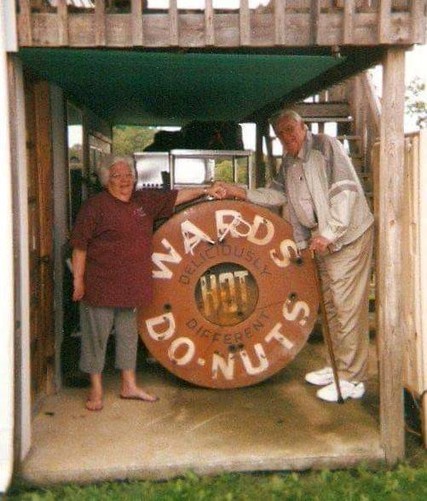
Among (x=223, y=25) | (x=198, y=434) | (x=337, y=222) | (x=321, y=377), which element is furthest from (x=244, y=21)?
(x=321, y=377)

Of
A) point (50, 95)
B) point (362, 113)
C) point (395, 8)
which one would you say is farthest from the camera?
point (362, 113)

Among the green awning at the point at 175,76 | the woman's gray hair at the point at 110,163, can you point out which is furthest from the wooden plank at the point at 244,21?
the woman's gray hair at the point at 110,163

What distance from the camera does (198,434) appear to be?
4.33 m

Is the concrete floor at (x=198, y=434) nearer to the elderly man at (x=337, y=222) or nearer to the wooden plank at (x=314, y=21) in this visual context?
the elderly man at (x=337, y=222)

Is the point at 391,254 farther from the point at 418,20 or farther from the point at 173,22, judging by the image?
the point at 173,22

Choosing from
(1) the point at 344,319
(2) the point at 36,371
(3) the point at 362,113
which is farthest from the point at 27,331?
(3) the point at 362,113

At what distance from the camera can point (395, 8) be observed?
381cm

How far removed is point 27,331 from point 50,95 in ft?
6.54

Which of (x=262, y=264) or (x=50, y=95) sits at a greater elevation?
(x=50, y=95)

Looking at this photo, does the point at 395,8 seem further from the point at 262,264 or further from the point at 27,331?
the point at 27,331

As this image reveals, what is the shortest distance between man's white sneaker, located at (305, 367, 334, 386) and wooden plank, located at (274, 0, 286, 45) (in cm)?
268

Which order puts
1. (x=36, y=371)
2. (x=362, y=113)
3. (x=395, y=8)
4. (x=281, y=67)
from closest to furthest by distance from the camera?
1. (x=395, y=8)
2. (x=281, y=67)
3. (x=36, y=371)
4. (x=362, y=113)

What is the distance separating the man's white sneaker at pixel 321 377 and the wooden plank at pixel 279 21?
2.68m

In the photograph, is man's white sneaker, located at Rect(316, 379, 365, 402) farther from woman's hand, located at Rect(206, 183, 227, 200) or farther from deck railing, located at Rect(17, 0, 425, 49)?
deck railing, located at Rect(17, 0, 425, 49)
